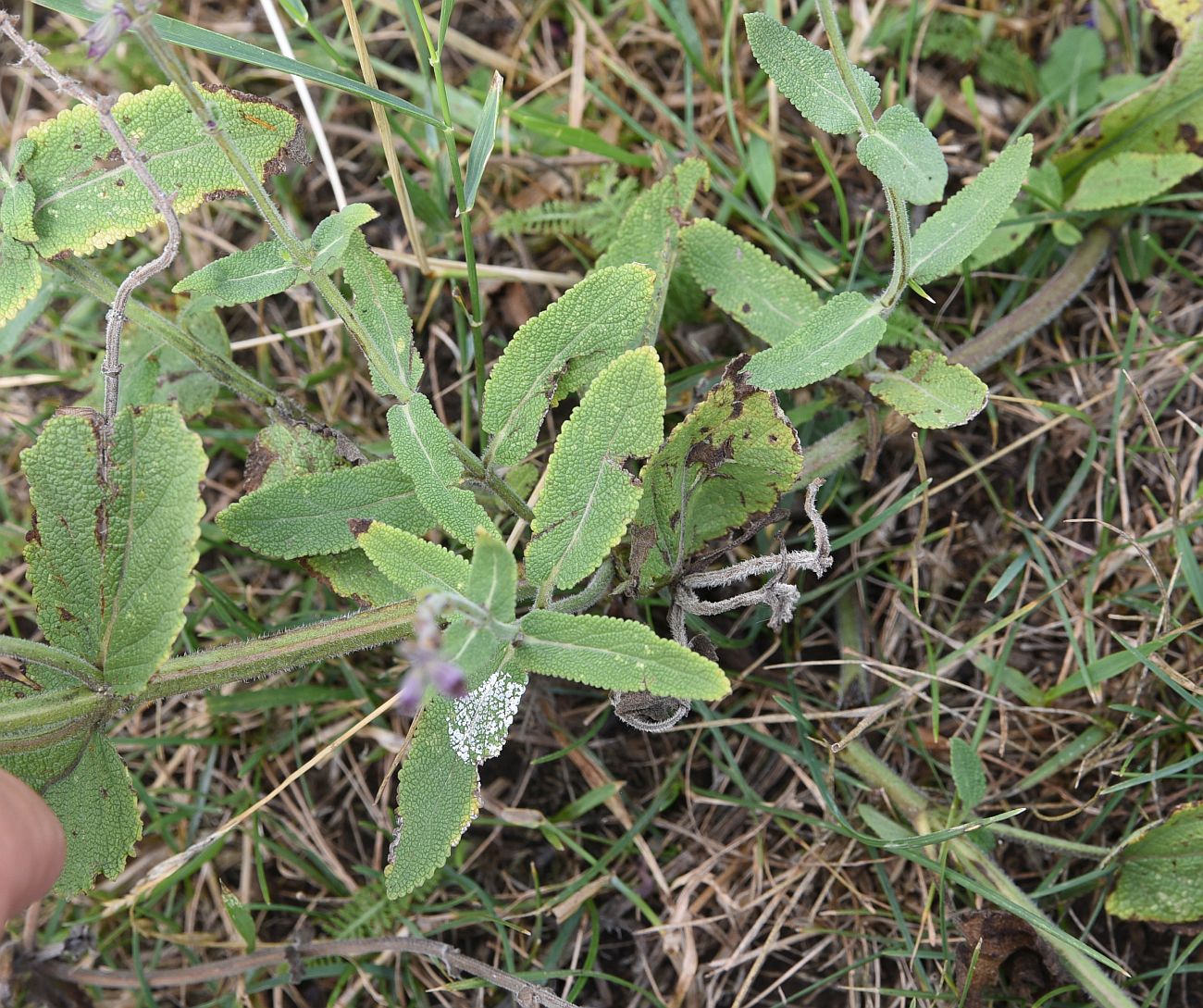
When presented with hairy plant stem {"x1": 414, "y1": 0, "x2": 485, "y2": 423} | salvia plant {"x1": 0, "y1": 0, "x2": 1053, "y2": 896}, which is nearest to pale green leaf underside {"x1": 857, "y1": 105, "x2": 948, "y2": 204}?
salvia plant {"x1": 0, "y1": 0, "x2": 1053, "y2": 896}

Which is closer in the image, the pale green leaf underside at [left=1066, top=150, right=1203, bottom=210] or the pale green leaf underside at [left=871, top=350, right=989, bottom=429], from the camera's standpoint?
the pale green leaf underside at [left=871, top=350, right=989, bottom=429]

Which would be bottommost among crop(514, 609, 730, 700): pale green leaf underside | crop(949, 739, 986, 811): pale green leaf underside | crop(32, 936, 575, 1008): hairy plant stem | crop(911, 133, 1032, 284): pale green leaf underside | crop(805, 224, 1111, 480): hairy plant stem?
crop(949, 739, 986, 811): pale green leaf underside

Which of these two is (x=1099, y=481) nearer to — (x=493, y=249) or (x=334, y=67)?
(x=493, y=249)

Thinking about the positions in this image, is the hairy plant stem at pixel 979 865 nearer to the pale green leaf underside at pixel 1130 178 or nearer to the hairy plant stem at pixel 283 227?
the hairy plant stem at pixel 283 227

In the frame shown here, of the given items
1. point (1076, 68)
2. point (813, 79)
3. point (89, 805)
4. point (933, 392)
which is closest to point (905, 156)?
point (813, 79)

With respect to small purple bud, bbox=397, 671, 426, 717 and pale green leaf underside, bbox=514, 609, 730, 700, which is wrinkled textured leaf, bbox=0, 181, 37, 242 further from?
small purple bud, bbox=397, 671, 426, 717

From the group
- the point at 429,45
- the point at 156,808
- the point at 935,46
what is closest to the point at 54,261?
the point at 429,45

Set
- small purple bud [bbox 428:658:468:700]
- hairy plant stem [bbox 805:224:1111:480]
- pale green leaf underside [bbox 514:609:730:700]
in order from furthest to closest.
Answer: hairy plant stem [bbox 805:224:1111:480]
pale green leaf underside [bbox 514:609:730:700]
small purple bud [bbox 428:658:468:700]


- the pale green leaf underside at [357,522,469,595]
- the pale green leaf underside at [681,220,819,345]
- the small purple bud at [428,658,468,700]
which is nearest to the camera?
the small purple bud at [428,658,468,700]
